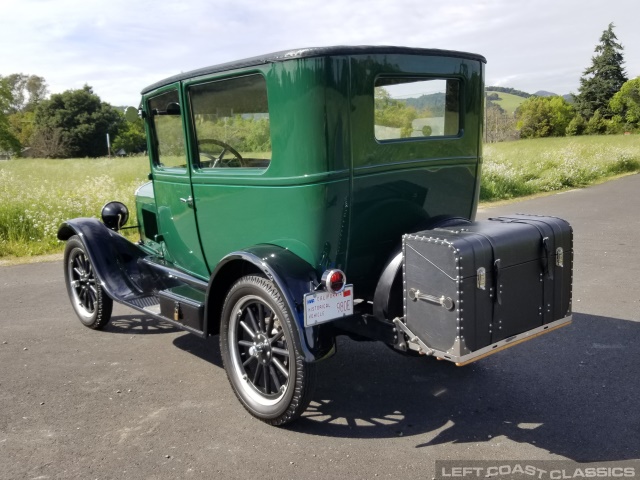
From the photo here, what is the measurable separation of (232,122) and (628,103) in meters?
57.9

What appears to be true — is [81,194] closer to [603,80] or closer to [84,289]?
[84,289]

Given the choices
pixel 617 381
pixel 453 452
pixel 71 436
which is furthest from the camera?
pixel 617 381

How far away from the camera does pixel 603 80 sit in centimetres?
5603

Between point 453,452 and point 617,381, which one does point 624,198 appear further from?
point 453,452

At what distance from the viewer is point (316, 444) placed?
10.0ft

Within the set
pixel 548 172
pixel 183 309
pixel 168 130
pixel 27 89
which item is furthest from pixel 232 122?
pixel 27 89

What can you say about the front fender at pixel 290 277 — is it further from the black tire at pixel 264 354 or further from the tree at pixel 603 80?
the tree at pixel 603 80

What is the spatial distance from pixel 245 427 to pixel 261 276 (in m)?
0.88

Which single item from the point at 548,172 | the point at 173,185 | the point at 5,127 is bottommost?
the point at 548,172

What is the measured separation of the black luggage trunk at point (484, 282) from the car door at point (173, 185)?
71.9 inches

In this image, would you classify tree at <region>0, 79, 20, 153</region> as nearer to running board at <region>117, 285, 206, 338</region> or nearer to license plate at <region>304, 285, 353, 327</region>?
running board at <region>117, 285, 206, 338</region>

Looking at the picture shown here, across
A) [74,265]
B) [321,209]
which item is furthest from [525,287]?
[74,265]

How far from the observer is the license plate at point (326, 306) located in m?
2.97

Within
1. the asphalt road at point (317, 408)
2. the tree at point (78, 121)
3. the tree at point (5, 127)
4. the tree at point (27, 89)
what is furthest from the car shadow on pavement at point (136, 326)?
the tree at point (27, 89)
